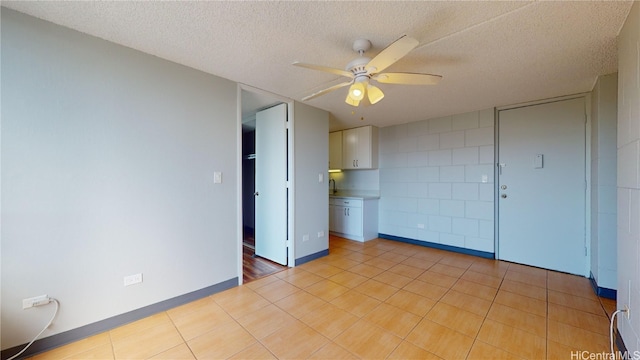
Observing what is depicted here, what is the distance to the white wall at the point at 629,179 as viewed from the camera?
1422 millimetres

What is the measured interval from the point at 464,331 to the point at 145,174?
3.00 meters

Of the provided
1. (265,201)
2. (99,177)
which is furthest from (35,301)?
(265,201)

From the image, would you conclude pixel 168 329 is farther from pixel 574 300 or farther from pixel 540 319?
pixel 574 300

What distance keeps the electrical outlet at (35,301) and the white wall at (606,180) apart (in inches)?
193

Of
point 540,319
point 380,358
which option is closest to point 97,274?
point 380,358

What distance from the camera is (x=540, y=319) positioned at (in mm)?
2064

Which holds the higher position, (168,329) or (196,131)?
(196,131)

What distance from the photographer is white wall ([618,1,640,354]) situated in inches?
56.0

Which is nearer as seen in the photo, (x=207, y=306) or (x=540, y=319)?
(x=540, y=319)

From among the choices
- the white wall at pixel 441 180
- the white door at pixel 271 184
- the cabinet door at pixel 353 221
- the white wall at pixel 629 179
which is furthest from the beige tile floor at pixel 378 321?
the cabinet door at pixel 353 221

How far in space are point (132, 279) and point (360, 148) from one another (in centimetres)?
407

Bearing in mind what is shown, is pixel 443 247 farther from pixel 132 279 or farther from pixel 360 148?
pixel 132 279

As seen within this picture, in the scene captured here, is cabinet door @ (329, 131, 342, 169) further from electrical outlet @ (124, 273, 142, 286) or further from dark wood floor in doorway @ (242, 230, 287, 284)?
electrical outlet @ (124, 273, 142, 286)

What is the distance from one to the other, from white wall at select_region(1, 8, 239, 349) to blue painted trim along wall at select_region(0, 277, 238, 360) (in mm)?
45
